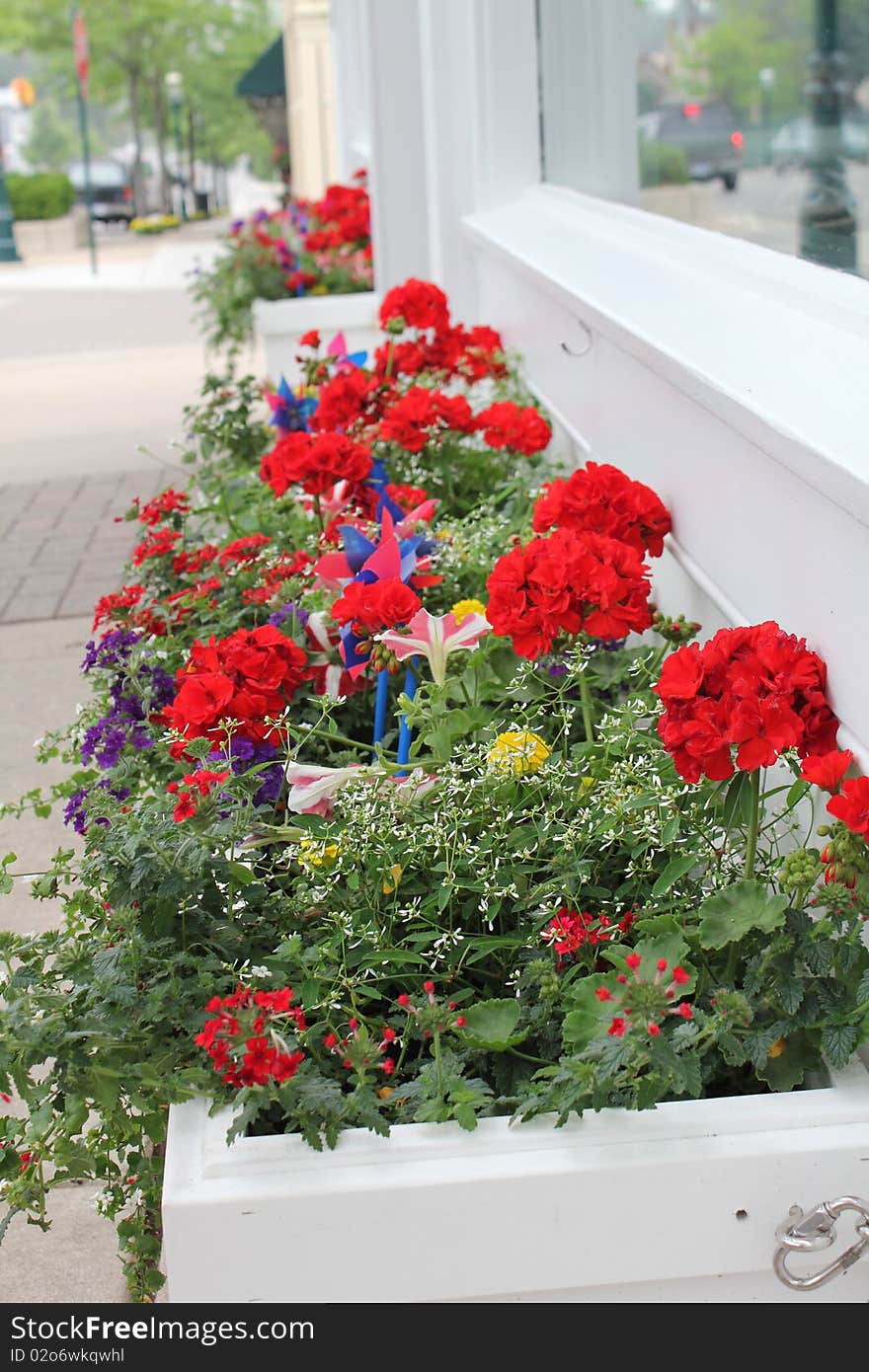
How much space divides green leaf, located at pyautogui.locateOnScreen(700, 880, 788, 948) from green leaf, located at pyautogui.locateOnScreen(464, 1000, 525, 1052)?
0.22 m

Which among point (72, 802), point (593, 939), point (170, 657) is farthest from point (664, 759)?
point (170, 657)

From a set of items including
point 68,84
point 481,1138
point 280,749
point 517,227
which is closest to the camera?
point 481,1138

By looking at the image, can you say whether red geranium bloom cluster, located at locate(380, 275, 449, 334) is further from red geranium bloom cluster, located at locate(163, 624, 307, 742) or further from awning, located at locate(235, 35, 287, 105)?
awning, located at locate(235, 35, 287, 105)

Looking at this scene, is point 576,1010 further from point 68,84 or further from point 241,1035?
point 68,84

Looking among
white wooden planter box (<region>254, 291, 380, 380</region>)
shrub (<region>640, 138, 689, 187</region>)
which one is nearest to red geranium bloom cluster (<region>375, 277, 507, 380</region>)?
shrub (<region>640, 138, 689, 187</region>)

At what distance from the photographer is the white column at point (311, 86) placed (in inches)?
604

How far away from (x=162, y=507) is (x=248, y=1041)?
1.91 meters

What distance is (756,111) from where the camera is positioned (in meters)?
3.94

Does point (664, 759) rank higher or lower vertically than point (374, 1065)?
higher

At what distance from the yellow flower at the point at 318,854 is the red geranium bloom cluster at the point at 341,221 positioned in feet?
21.9

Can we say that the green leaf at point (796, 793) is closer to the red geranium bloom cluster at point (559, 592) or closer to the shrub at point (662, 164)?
the red geranium bloom cluster at point (559, 592)

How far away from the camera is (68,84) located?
148 feet

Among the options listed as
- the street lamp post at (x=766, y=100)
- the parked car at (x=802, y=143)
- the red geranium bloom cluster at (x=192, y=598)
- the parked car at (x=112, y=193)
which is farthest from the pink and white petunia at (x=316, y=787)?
the parked car at (x=112, y=193)

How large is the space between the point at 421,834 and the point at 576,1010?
379mm
